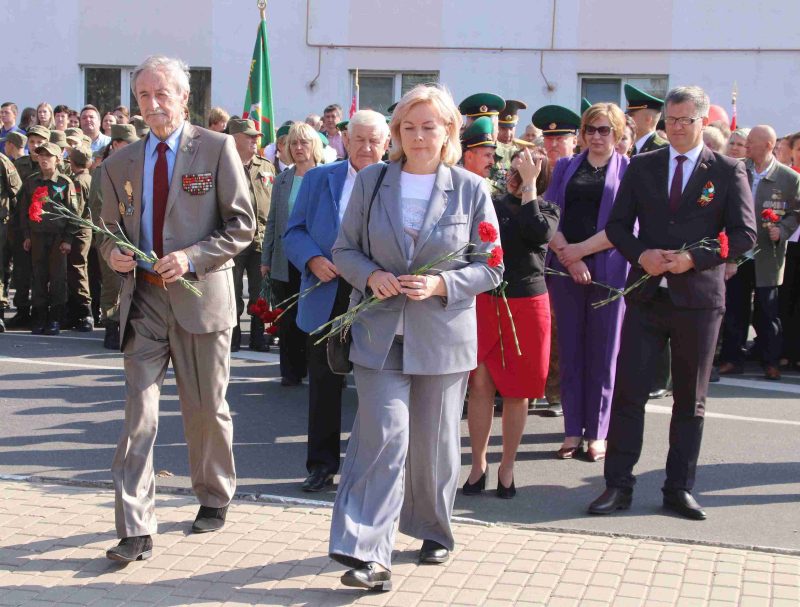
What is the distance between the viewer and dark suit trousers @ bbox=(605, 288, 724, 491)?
20.6 feet

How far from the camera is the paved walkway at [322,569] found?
499cm

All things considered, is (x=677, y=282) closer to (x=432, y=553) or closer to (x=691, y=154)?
(x=691, y=154)

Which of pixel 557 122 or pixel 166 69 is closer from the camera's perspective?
pixel 166 69

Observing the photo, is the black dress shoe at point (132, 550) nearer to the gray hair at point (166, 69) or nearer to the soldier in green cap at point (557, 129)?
the gray hair at point (166, 69)

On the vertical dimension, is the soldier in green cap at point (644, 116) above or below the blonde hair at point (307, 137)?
above

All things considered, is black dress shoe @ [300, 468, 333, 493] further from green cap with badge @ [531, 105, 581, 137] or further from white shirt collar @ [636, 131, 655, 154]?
white shirt collar @ [636, 131, 655, 154]

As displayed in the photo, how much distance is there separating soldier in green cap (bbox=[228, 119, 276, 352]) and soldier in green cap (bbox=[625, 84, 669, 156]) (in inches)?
141

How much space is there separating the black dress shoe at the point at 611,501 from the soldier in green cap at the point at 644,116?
11.5 feet

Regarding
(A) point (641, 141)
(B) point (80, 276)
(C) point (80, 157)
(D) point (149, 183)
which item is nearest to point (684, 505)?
(D) point (149, 183)

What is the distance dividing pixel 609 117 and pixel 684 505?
8.11ft

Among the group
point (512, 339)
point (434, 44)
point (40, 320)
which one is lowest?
point (40, 320)

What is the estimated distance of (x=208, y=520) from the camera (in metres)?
5.81

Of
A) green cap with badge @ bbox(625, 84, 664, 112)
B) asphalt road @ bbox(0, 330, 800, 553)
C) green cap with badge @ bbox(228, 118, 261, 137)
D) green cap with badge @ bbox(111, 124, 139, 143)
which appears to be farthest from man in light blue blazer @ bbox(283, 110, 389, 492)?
green cap with badge @ bbox(111, 124, 139, 143)

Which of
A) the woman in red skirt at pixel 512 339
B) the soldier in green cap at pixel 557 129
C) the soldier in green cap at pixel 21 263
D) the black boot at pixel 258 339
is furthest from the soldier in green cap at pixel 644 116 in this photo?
the soldier in green cap at pixel 21 263
